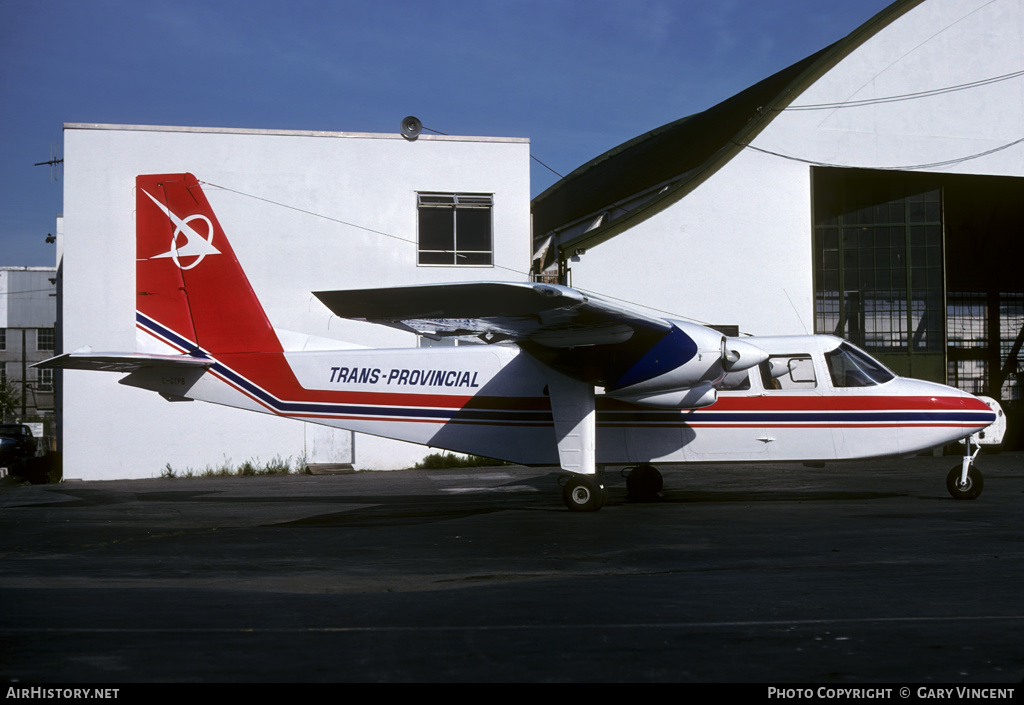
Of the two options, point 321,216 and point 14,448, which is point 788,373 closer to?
point 321,216

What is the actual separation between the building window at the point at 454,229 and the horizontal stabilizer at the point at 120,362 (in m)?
10.5

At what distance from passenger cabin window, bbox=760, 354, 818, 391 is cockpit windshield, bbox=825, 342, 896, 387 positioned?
1.02ft

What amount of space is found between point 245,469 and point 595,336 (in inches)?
518

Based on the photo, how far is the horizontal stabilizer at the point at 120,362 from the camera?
12508 millimetres

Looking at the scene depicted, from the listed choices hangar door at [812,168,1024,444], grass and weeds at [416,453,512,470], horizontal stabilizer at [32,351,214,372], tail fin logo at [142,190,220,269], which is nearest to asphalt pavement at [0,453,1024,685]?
horizontal stabilizer at [32,351,214,372]

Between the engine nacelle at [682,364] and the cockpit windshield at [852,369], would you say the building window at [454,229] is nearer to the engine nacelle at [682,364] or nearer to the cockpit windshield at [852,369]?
the engine nacelle at [682,364]

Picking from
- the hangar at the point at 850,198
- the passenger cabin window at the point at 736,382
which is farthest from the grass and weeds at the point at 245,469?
the passenger cabin window at the point at 736,382

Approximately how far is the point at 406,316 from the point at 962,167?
18756 millimetres

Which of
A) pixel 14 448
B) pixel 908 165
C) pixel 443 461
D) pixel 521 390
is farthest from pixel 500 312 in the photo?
pixel 14 448

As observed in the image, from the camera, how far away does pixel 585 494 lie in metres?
13.3

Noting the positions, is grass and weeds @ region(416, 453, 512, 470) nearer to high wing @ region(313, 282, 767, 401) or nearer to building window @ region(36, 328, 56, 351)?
high wing @ region(313, 282, 767, 401)
